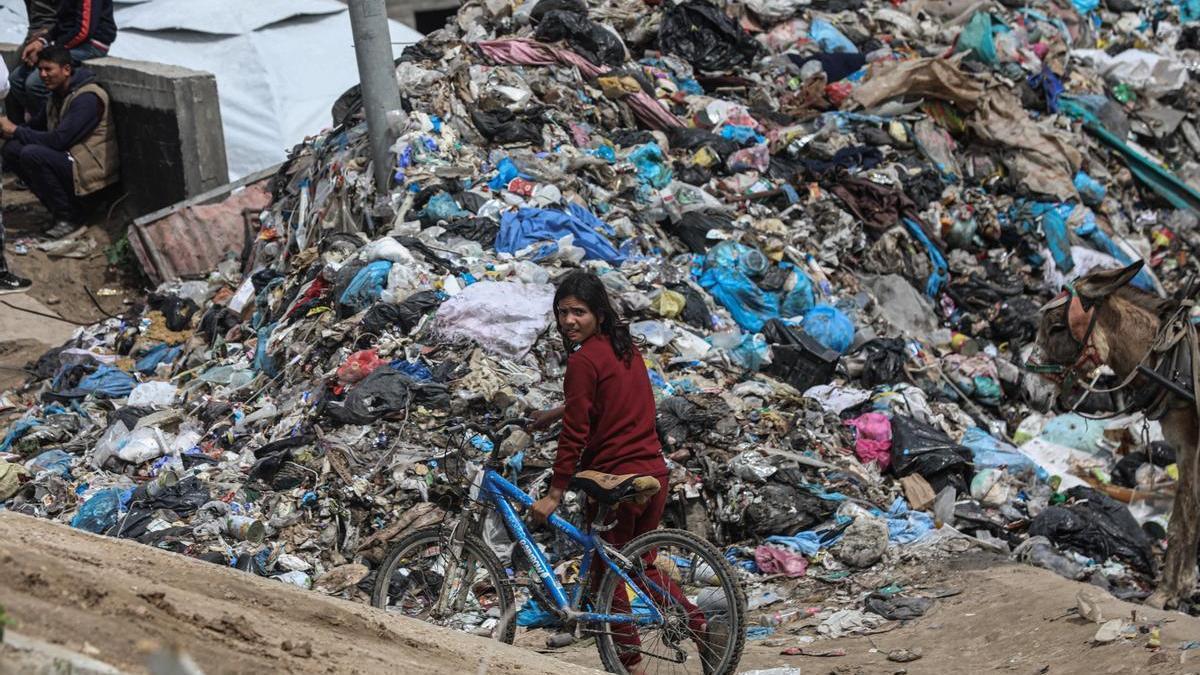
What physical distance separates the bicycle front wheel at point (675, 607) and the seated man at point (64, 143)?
8.20 meters

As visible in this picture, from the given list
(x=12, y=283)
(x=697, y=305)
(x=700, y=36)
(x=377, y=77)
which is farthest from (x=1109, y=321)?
(x=12, y=283)

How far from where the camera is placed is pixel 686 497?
6.63 meters

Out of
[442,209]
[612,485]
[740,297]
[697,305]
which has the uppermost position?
[612,485]

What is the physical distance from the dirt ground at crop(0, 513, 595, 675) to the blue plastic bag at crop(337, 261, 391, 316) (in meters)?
3.64

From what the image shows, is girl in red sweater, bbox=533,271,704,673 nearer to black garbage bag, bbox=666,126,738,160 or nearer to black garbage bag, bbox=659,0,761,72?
black garbage bag, bbox=666,126,738,160

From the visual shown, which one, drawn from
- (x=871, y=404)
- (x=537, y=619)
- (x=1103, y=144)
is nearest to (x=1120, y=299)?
(x=871, y=404)

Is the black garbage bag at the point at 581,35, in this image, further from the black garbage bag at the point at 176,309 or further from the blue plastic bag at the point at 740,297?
the black garbage bag at the point at 176,309

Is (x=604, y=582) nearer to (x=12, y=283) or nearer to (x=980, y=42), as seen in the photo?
(x=12, y=283)

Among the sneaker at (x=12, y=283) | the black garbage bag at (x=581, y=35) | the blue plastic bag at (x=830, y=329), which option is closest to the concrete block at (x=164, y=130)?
the sneaker at (x=12, y=283)

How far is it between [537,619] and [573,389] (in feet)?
5.88

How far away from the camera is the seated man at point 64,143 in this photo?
11039 mm

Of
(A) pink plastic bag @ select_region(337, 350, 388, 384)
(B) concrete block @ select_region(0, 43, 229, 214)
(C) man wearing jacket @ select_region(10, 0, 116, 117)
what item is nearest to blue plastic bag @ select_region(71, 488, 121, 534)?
(A) pink plastic bag @ select_region(337, 350, 388, 384)

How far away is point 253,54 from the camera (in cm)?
1294

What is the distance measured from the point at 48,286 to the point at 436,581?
7.08 metres
